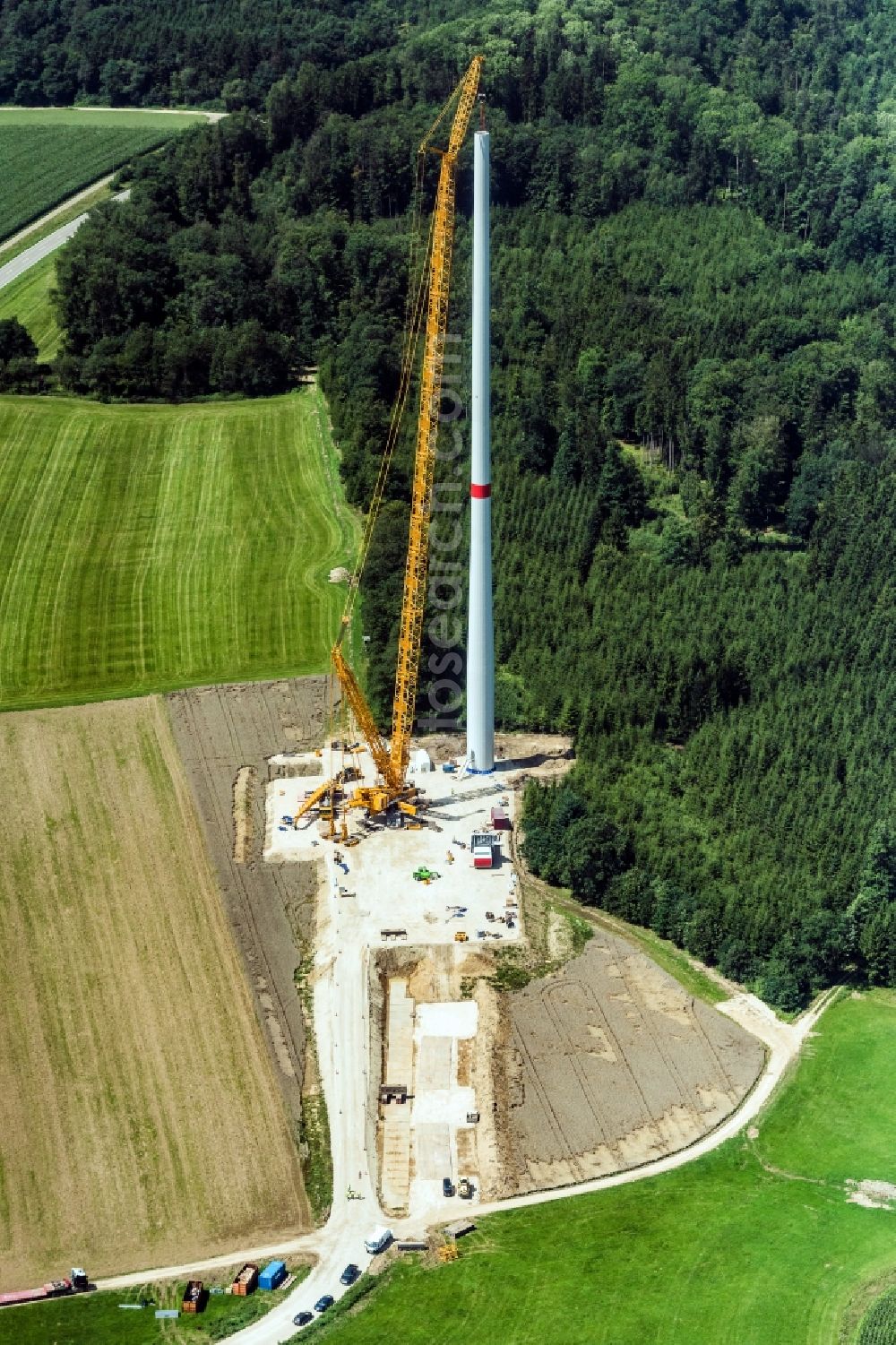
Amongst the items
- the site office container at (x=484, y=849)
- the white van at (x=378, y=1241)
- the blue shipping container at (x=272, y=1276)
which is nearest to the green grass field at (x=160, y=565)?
the site office container at (x=484, y=849)

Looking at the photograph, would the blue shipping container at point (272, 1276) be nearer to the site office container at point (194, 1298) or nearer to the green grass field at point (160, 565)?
the site office container at point (194, 1298)

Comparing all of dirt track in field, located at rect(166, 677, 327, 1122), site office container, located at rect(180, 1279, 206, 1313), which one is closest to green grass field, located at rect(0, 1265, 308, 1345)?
site office container, located at rect(180, 1279, 206, 1313)

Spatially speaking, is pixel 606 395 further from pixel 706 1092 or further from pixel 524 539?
pixel 706 1092

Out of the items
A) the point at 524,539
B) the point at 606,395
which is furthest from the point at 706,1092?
the point at 606,395

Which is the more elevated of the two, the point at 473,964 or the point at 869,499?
the point at 869,499

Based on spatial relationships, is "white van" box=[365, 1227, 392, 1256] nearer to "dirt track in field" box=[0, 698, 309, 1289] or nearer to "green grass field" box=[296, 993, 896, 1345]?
"green grass field" box=[296, 993, 896, 1345]
